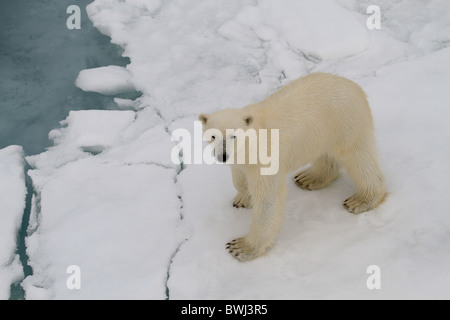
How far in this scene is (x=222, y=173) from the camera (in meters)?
3.19

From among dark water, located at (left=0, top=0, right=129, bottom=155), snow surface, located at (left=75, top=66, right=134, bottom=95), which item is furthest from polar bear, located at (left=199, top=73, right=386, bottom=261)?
dark water, located at (left=0, top=0, right=129, bottom=155)

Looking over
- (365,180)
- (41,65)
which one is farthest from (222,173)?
(41,65)

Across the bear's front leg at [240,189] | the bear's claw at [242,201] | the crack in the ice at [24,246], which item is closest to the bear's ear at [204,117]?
the bear's front leg at [240,189]

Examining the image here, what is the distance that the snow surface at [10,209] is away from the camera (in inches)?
108

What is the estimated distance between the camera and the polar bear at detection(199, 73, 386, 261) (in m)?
2.45

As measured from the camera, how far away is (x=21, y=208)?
10.2 ft

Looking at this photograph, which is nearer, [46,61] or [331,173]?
[331,173]

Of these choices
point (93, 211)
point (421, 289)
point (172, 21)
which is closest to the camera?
point (421, 289)

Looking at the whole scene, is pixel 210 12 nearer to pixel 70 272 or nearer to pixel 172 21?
pixel 172 21

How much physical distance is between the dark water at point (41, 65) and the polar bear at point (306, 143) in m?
1.59

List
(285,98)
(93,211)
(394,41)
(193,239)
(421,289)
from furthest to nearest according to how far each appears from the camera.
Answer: (394,41), (93,211), (193,239), (285,98), (421,289)

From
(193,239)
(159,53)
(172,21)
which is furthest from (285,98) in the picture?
(172,21)

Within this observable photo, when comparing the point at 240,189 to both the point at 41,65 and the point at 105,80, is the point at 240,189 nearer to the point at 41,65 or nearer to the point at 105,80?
the point at 105,80

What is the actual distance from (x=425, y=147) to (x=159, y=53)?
2.37 m
